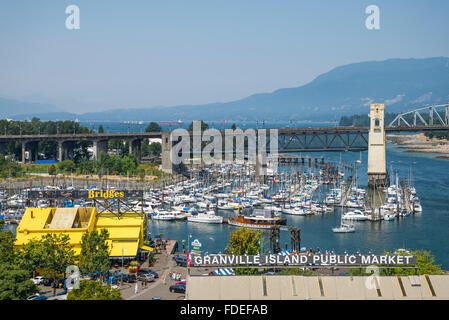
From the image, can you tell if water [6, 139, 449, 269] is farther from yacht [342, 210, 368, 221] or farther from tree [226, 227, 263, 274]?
tree [226, 227, 263, 274]

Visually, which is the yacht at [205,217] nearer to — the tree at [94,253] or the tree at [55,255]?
the tree at [94,253]

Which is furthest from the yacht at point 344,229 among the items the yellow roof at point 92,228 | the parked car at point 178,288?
the parked car at point 178,288

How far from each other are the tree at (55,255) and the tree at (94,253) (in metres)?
0.56

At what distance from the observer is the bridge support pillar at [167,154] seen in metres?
66.9

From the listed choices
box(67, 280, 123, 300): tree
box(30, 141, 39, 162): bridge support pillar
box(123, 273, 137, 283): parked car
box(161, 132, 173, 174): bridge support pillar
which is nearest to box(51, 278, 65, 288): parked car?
box(123, 273, 137, 283): parked car

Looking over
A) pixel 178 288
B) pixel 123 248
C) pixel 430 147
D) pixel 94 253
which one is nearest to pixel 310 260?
pixel 178 288

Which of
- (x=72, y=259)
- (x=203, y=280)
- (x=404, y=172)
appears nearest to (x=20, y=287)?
(x=72, y=259)

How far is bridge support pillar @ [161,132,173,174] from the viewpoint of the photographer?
66.9 metres

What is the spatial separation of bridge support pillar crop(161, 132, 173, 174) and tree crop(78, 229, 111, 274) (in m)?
40.6

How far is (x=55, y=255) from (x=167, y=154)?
44019 mm

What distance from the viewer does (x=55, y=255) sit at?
23.7 m

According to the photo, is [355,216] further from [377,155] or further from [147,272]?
[377,155]

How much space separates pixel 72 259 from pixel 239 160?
63607 millimetres
